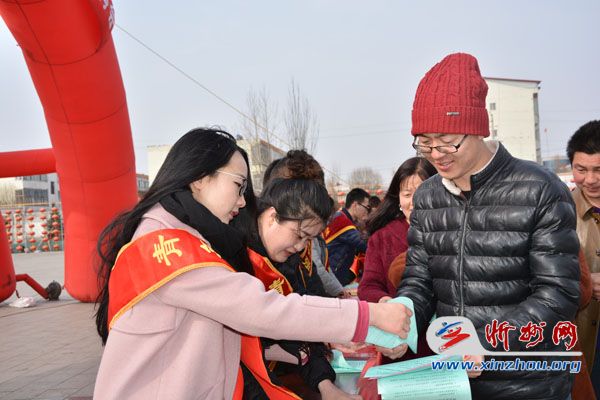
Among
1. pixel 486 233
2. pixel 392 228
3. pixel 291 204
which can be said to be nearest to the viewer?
pixel 486 233

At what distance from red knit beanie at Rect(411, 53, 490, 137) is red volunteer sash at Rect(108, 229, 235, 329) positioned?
0.81 m

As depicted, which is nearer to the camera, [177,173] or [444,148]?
[177,173]

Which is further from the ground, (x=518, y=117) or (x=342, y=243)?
(x=518, y=117)

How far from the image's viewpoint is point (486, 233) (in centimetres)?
162

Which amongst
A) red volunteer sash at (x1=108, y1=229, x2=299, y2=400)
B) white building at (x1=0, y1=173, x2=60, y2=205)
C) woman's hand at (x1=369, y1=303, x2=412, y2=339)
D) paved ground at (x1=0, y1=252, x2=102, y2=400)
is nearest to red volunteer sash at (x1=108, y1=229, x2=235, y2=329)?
red volunteer sash at (x1=108, y1=229, x2=299, y2=400)

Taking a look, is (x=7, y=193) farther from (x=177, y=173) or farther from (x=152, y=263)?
(x=152, y=263)

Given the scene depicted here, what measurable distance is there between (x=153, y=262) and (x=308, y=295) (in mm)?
514

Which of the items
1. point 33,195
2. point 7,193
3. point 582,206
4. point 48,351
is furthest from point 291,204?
point 33,195

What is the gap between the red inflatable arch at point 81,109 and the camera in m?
5.27

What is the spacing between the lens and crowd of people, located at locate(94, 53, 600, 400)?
136 centimetres

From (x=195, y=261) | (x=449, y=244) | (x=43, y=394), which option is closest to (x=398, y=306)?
(x=449, y=244)

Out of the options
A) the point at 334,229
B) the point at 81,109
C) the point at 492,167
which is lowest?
the point at 334,229

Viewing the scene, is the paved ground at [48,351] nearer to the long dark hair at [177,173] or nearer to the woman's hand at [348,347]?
the woman's hand at [348,347]

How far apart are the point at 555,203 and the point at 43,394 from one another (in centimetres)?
397
